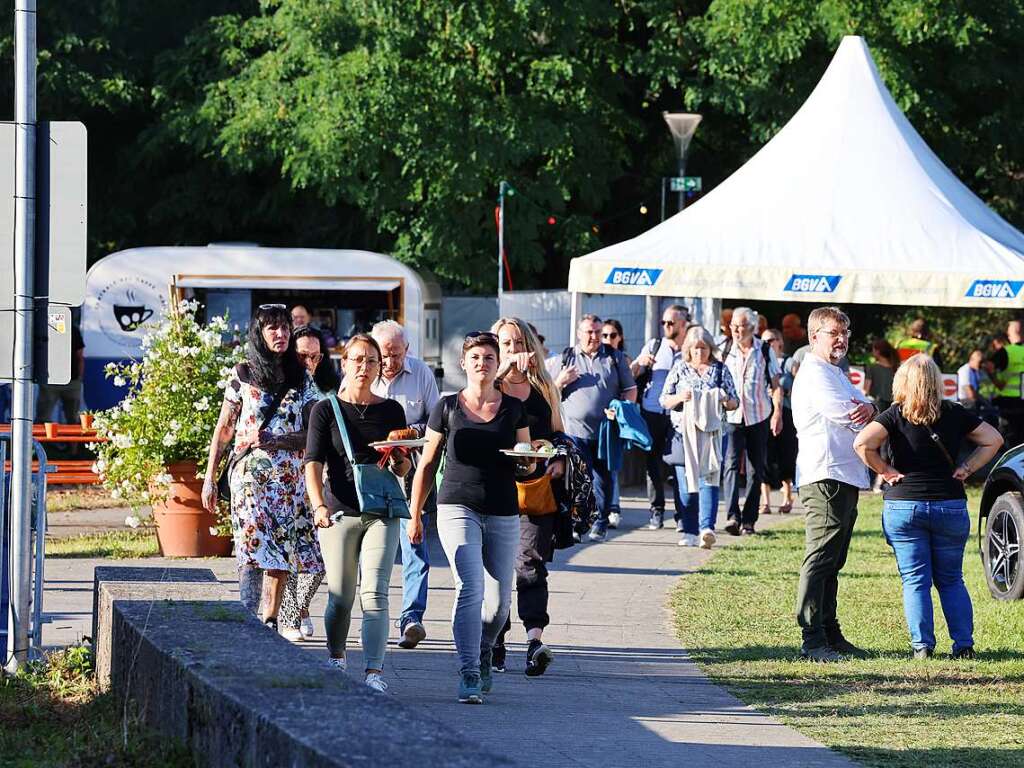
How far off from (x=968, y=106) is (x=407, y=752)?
24.4 m

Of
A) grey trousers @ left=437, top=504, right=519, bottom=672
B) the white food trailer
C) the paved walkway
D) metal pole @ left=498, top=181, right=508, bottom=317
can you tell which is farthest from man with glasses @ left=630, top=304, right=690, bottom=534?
grey trousers @ left=437, top=504, right=519, bottom=672

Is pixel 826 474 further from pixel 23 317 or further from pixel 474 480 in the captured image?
pixel 23 317

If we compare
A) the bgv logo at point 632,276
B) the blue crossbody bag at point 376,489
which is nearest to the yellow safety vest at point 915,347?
the bgv logo at point 632,276

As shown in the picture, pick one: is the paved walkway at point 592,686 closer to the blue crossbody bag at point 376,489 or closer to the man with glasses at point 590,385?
the blue crossbody bag at point 376,489

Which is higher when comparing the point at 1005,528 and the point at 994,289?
the point at 994,289

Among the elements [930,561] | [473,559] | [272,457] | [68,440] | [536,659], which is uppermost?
[272,457]

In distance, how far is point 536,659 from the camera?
28.7ft

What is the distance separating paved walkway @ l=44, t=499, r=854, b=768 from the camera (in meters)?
7.13

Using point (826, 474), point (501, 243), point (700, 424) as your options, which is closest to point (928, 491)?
point (826, 474)

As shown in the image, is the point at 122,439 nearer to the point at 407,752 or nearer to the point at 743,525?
the point at 743,525

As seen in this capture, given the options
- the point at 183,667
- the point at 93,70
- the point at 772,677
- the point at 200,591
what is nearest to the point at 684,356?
the point at 772,677

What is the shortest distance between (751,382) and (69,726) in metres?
9.66

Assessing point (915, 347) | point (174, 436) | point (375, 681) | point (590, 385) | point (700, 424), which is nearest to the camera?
point (375, 681)

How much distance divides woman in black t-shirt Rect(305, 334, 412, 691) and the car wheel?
5.01 m
